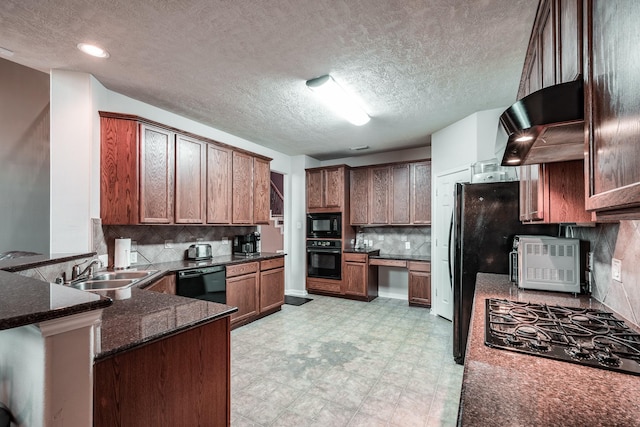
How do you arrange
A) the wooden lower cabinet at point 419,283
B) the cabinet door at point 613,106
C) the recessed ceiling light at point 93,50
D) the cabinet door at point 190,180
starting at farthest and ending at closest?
the wooden lower cabinet at point 419,283, the cabinet door at point 190,180, the recessed ceiling light at point 93,50, the cabinet door at point 613,106

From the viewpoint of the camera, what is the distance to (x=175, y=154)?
10.5ft

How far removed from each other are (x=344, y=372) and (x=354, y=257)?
8.36ft

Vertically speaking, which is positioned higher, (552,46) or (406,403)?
(552,46)

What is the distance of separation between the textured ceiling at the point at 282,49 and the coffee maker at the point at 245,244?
1.83m

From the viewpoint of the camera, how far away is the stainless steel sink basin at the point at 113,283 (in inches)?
73.8

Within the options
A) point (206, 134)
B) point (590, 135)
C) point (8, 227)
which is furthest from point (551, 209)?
point (8, 227)

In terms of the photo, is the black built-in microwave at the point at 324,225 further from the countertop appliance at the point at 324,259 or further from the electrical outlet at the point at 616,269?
the electrical outlet at the point at 616,269

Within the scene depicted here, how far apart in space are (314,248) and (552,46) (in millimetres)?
4504

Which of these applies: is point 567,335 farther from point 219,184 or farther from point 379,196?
point 379,196

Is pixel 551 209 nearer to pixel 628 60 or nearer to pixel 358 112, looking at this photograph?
pixel 628 60

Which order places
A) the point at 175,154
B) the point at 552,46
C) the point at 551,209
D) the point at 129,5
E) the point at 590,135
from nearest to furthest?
the point at 590,135
the point at 552,46
the point at 551,209
the point at 129,5
the point at 175,154

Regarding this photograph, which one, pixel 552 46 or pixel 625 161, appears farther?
pixel 552 46

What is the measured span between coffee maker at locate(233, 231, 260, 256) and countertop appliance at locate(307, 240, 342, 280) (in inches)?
49.5

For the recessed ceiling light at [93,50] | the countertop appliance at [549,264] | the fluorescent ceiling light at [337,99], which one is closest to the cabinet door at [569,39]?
the countertop appliance at [549,264]
